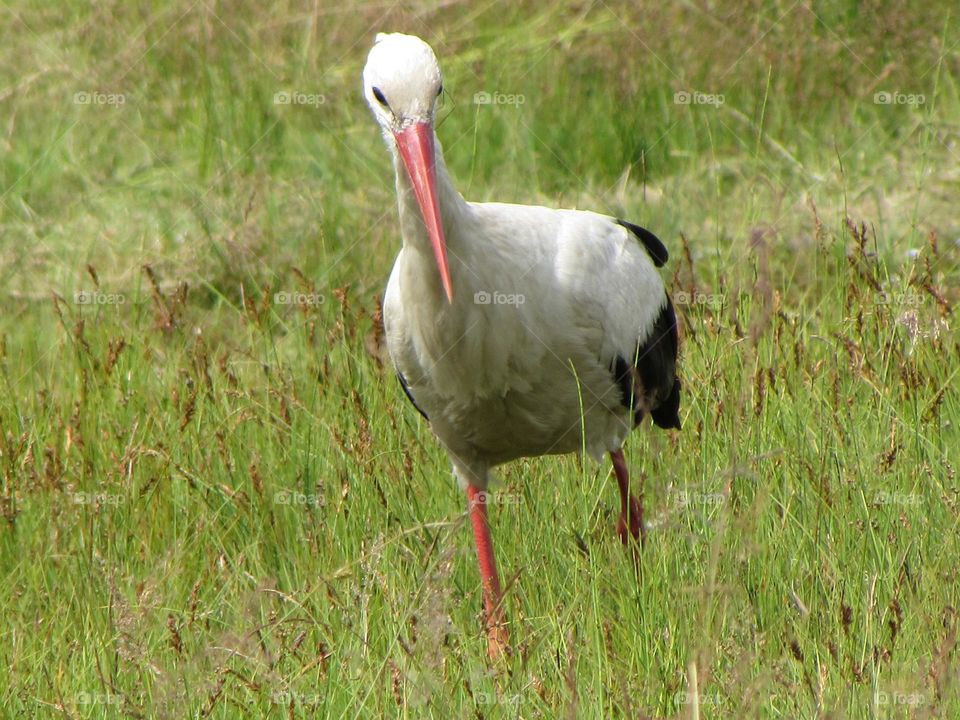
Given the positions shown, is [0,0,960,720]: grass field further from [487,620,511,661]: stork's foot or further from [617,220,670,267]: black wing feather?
[617,220,670,267]: black wing feather

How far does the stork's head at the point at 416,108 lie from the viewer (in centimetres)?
297

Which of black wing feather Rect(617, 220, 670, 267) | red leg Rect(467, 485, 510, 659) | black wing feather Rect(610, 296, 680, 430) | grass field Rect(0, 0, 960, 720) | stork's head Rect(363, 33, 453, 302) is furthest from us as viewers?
black wing feather Rect(617, 220, 670, 267)

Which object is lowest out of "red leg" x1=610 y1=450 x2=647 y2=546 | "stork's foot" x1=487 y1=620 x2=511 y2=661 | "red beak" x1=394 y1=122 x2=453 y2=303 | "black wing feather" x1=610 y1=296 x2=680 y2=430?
"red leg" x1=610 y1=450 x2=647 y2=546

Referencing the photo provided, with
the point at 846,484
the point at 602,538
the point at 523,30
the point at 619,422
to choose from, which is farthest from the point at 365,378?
the point at 523,30

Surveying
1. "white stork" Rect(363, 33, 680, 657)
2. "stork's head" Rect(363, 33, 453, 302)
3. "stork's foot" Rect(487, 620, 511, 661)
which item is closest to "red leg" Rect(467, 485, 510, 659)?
"white stork" Rect(363, 33, 680, 657)

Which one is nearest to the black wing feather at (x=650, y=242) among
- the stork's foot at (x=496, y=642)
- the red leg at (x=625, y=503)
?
the red leg at (x=625, y=503)

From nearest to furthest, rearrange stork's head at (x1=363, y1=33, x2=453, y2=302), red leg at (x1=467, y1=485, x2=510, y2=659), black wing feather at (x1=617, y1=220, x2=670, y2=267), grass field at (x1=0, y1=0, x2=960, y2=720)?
grass field at (x1=0, y1=0, x2=960, y2=720), stork's head at (x1=363, y1=33, x2=453, y2=302), red leg at (x1=467, y1=485, x2=510, y2=659), black wing feather at (x1=617, y1=220, x2=670, y2=267)

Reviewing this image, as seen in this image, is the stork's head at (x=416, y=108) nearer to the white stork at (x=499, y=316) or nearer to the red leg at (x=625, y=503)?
the white stork at (x=499, y=316)

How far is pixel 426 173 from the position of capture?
2.99 m

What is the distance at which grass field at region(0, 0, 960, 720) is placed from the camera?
281cm

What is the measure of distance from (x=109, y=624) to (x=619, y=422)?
1588 millimetres

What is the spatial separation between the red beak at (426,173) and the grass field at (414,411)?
0.60m

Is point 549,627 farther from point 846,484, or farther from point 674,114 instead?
point 674,114

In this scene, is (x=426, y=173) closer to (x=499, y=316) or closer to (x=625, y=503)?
(x=499, y=316)
